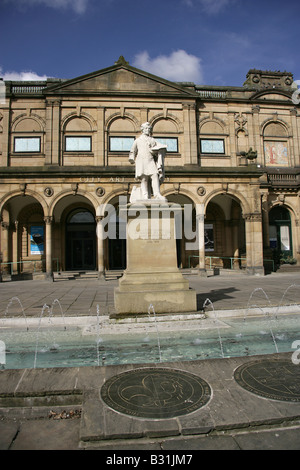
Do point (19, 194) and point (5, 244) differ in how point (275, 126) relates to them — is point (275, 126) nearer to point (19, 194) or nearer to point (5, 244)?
point (19, 194)

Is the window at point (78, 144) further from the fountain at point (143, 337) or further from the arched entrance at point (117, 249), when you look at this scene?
the fountain at point (143, 337)

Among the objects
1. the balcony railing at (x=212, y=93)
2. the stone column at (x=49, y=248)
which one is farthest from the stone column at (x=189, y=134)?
the stone column at (x=49, y=248)

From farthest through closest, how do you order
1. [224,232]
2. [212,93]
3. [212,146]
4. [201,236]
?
[212,93]
[224,232]
[212,146]
[201,236]

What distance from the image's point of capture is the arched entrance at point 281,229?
24.5 metres

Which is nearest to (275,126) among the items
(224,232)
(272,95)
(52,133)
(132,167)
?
(272,95)

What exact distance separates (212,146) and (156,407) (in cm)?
2288

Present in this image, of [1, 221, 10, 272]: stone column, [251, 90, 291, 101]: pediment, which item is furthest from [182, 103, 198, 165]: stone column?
[1, 221, 10, 272]: stone column

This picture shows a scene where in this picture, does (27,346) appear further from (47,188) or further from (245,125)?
(245,125)

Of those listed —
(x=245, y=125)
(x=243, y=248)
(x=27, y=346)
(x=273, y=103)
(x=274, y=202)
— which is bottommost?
(x=27, y=346)

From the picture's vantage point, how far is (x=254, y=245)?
63.1ft

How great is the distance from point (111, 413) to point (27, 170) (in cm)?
1809

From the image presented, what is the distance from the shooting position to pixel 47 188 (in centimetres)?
1842

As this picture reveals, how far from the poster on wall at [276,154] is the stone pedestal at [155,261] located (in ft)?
68.8
